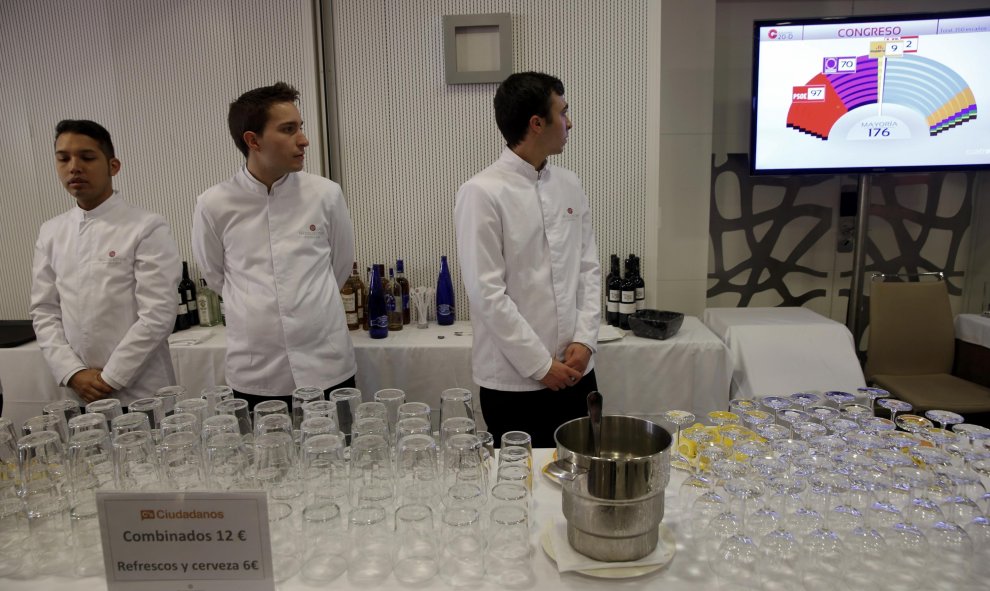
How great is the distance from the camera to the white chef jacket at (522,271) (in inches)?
79.7

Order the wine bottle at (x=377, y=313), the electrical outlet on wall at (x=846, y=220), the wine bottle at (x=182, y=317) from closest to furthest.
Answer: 1. the wine bottle at (x=377, y=313)
2. the wine bottle at (x=182, y=317)
3. the electrical outlet on wall at (x=846, y=220)

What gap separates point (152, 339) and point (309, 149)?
52.1 inches

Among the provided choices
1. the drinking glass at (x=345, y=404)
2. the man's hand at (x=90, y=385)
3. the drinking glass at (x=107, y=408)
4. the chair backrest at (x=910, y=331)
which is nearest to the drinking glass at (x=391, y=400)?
the drinking glass at (x=345, y=404)

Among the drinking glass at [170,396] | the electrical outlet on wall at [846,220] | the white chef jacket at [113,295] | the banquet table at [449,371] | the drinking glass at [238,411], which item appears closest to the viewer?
the drinking glass at [238,411]

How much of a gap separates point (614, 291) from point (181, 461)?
2.33m

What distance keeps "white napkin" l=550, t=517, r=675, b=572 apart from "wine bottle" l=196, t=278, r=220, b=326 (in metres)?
2.68

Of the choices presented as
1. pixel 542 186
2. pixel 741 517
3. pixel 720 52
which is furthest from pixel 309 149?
pixel 741 517

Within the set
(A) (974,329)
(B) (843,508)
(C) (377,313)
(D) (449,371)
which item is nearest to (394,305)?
(C) (377,313)

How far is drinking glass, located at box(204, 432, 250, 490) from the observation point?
113 centimetres

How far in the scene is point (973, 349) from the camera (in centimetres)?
332

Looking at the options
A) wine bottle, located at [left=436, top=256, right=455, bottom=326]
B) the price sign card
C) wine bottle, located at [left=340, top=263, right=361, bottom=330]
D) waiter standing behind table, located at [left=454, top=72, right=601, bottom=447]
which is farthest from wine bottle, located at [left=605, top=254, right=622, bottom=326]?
the price sign card

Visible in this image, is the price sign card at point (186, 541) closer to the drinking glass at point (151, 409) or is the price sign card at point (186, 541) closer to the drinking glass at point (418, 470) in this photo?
the drinking glass at point (418, 470)

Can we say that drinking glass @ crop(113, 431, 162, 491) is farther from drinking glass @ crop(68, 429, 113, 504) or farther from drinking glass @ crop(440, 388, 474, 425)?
drinking glass @ crop(440, 388, 474, 425)

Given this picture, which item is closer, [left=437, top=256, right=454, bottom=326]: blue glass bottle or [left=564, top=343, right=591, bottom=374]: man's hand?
[left=564, top=343, right=591, bottom=374]: man's hand
